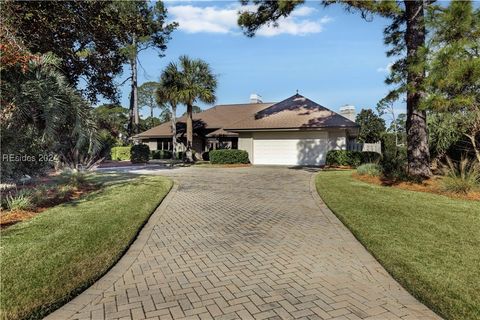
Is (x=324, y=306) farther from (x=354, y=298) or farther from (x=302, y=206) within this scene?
(x=302, y=206)

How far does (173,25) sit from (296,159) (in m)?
16.7

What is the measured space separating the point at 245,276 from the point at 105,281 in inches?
72.0

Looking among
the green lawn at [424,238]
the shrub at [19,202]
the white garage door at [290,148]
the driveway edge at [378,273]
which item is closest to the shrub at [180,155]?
the white garage door at [290,148]

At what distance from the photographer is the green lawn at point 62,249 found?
3842 millimetres

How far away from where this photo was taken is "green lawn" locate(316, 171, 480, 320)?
404 cm

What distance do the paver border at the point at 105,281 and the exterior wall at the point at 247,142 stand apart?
1823cm

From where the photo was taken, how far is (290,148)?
24.5m

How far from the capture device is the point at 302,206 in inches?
364

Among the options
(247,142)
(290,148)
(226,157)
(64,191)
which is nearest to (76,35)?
(64,191)

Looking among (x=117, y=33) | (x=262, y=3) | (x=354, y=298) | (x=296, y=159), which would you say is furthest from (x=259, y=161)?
(x=354, y=298)

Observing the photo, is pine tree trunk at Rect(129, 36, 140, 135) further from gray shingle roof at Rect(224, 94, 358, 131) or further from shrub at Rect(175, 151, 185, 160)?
gray shingle roof at Rect(224, 94, 358, 131)

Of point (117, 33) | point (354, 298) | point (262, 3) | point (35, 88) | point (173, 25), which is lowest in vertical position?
point (354, 298)

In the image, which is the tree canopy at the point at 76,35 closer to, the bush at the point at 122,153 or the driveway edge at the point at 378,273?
the driveway edge at the point at 378,273

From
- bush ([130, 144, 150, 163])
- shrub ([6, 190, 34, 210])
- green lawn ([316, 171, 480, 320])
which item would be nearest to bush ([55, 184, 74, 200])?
shrub ([6, 190, 34, 210])
